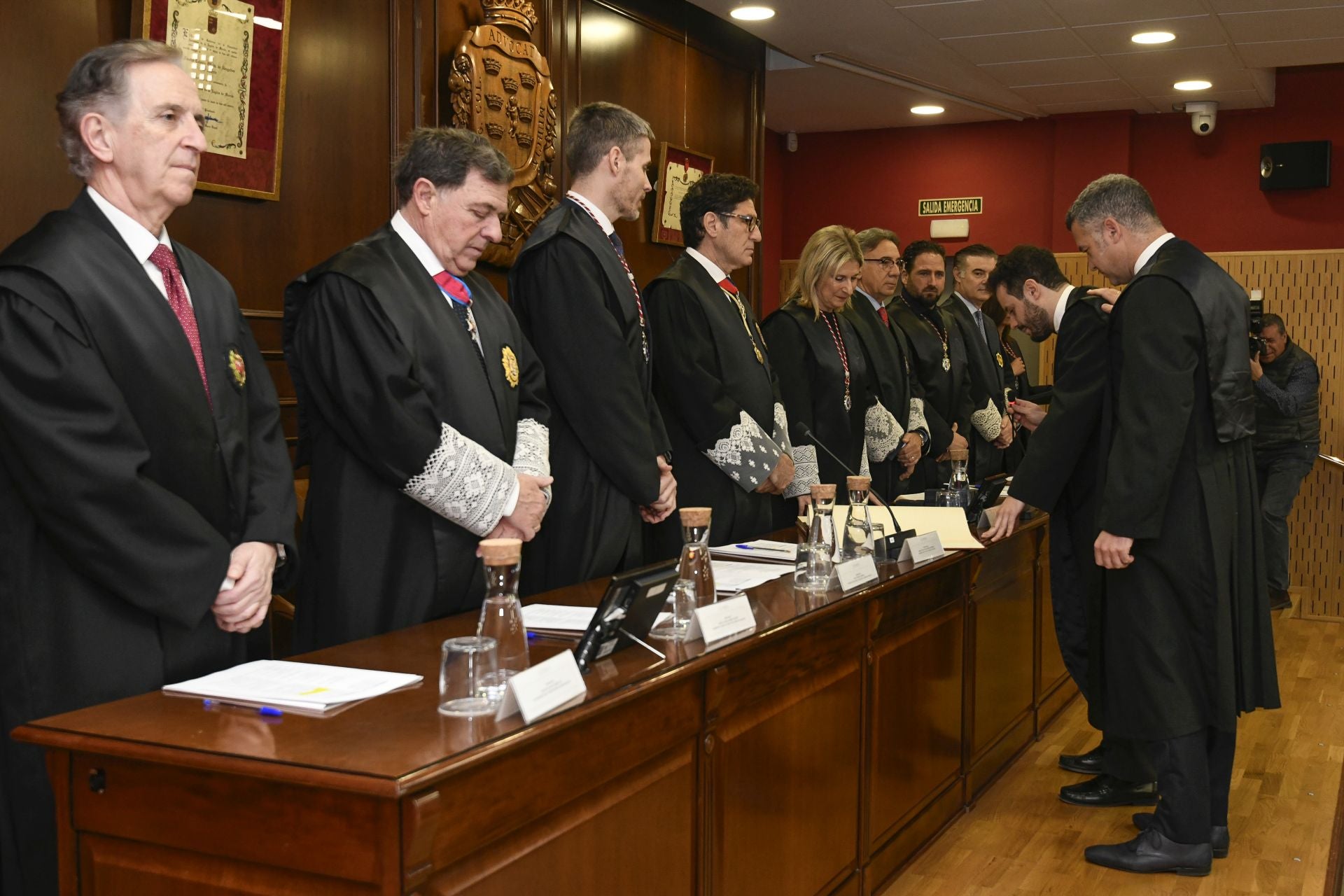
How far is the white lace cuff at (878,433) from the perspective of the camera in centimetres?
503

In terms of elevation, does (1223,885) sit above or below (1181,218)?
below

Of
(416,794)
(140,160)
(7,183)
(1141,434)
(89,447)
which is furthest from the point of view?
(1141,434)

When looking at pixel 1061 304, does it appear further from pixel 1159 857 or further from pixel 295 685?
pixel 295 685

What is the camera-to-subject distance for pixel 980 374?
19.9ft

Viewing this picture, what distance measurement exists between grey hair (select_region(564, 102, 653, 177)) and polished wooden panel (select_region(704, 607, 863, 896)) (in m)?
1.33

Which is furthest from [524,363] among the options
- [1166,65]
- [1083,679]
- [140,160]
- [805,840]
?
[1166,65]

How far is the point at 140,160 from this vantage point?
216cm

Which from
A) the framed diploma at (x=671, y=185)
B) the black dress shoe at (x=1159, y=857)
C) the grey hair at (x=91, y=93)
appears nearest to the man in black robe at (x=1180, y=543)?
the black dress shoe at (x=1159, y=857)

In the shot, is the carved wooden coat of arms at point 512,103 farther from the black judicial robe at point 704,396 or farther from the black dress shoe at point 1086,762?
the black dress shoe at point 1086,762

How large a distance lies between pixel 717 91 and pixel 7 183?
390 cm

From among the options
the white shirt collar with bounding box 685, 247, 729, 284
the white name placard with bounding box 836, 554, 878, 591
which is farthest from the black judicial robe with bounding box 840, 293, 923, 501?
the white name placard with bounding box 836, 554, 878, 591

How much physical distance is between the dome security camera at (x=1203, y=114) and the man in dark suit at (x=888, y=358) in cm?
351

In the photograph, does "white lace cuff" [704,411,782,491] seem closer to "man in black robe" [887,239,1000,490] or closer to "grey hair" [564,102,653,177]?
"grey hair" [564,102,653,177]

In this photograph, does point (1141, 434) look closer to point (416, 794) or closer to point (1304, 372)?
point (416, 794)
